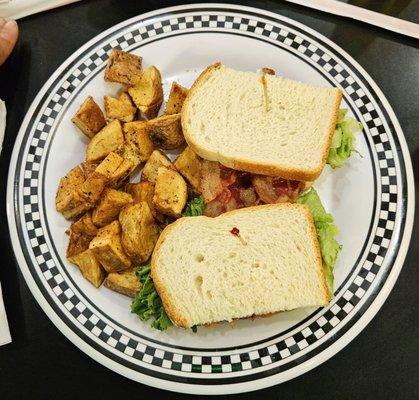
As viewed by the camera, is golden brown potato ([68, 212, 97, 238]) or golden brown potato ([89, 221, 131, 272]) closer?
golden brown potato ([89, 221, 131, 272])

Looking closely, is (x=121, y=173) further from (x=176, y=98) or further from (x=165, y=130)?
(x=176, y=98)

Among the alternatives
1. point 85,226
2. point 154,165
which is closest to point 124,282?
point 85,226

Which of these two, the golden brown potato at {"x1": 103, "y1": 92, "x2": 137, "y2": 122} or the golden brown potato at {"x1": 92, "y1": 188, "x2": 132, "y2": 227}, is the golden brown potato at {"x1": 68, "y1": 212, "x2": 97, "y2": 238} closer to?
the golden brown potato at {"x1": 92, "y1": 188, "x2": 132, "y2": 227}

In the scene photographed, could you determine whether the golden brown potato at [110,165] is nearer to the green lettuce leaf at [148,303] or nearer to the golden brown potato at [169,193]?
the golden brown potato at [169,193]

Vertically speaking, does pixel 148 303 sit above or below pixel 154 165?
below

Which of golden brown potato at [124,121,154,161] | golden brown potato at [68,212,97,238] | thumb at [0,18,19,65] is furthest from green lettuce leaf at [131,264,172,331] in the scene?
thumb at [0,18,19,65]
